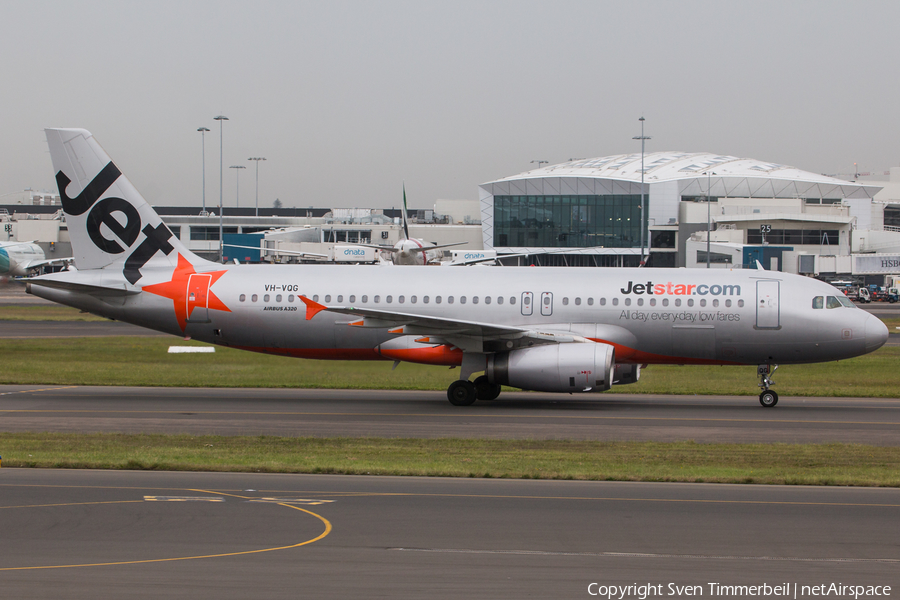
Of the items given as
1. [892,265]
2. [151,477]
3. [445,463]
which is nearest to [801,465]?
[445,463]

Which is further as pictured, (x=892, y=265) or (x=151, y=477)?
(x=892, y=265)

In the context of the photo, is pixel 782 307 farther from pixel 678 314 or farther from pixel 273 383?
pixel 273 383

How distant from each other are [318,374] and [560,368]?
9.76m

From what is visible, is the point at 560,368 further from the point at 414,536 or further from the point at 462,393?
the point at 414,536

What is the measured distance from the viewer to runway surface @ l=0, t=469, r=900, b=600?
971 cm

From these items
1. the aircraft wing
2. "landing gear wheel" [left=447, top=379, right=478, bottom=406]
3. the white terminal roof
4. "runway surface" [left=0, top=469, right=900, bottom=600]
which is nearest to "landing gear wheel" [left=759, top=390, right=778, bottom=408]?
the aircraft wing

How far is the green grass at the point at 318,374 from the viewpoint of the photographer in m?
30.3

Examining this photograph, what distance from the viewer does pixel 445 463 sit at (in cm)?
1689

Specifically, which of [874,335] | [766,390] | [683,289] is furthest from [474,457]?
[874,335]

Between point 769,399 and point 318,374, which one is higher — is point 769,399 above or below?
below

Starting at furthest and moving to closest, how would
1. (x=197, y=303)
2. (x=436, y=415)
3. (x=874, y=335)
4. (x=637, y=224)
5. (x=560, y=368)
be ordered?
(x=637, y=224) < (x=197, y=303) < (x=874, y=335) < (x=560, y=368) < (x=436, y=415)

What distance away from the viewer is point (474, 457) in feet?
58.0

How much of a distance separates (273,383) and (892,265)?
286ft

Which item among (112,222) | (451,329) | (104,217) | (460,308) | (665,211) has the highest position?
(665,211)
